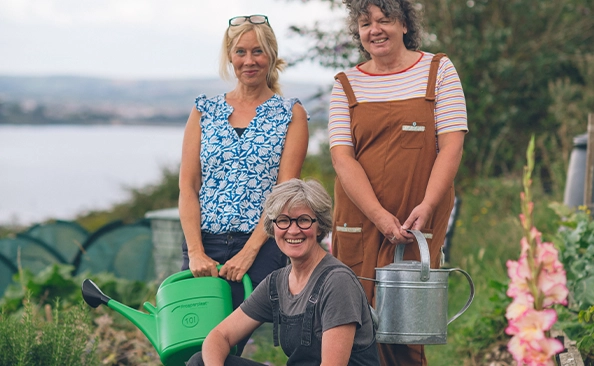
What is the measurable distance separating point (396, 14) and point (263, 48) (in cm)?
52

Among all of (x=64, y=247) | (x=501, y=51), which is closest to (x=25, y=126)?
(x=64, y=247)

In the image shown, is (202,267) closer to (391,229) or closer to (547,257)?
(391,229)

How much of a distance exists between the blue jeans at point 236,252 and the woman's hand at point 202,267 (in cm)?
8

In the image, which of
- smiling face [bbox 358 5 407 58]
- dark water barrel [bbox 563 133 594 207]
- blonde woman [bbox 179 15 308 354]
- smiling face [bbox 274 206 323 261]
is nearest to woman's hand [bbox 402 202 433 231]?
smiling face [bbox 274 206 323 261]

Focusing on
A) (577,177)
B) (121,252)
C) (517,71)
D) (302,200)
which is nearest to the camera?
(302,200)

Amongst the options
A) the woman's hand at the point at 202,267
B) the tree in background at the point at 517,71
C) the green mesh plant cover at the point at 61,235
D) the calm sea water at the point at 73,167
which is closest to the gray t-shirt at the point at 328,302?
the woman's hand at the point at 202,267

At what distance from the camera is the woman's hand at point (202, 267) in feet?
9.55

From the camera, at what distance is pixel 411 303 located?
268 centimetres

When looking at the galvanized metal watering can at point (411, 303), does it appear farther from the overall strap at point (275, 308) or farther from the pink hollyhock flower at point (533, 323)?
the pink hollyhock flower at point (533, 323)

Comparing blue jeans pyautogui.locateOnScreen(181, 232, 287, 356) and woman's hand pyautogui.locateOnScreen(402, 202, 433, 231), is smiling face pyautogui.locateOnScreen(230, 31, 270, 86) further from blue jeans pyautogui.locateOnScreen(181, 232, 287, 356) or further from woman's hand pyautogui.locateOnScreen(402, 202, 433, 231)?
woman's hand pyautogui.locateOnScreen(402, 202, 433, 231)

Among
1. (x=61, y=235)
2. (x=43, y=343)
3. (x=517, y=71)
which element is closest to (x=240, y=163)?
(x=43, y=343)

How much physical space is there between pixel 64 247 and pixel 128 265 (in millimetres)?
807

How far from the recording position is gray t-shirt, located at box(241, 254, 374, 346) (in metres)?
2.48

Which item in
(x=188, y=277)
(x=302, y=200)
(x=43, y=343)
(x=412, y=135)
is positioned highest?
(x=412, y=135)
